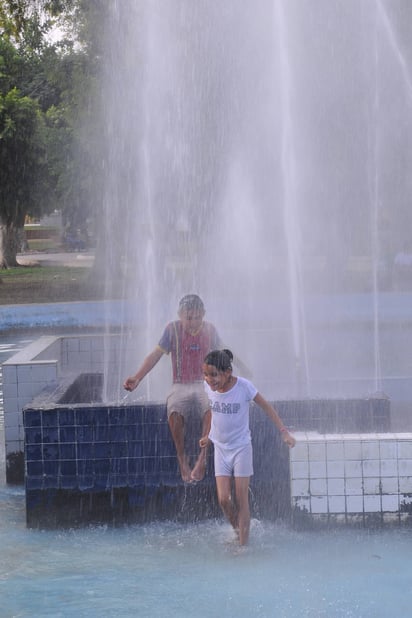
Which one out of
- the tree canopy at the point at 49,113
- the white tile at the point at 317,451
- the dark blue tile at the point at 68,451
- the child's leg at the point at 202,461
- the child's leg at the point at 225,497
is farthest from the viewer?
the tree canopy at the point at 49,113

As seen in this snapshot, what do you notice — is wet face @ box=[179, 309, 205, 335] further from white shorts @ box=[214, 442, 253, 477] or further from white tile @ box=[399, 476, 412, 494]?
white tile @ box=[399, 476, 412, 494]

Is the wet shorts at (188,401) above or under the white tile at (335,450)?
above

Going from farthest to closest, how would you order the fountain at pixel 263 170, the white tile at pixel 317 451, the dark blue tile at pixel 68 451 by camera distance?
the fountain at pixel 263 170 → the dark blue tile at pixel 68 451 → the white tile at pixel 317 451

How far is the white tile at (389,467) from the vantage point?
19.6 feet

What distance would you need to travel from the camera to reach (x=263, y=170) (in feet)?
85.4

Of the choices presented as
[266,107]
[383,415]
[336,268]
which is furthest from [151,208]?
[383,415]

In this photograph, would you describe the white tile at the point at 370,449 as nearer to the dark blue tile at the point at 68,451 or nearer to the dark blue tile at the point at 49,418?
the dark blue tile at the point at 68,451

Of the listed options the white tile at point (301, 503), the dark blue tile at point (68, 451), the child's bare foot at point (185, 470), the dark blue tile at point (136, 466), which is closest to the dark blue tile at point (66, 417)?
the dark blue tile at point (68, 451)

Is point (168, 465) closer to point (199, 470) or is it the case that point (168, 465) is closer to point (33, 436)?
point (199, 470)

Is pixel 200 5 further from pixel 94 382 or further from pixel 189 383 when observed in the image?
pixel 189 383

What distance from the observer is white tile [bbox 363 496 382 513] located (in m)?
6.01

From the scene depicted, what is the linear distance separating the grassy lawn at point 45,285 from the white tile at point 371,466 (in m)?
20.2

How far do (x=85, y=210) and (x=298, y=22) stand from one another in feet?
57.8

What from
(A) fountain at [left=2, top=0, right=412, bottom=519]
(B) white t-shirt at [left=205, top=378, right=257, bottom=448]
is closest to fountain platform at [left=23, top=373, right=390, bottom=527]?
(B) white t-shirt at [left=205, top=378, right=257, bottom=448]
